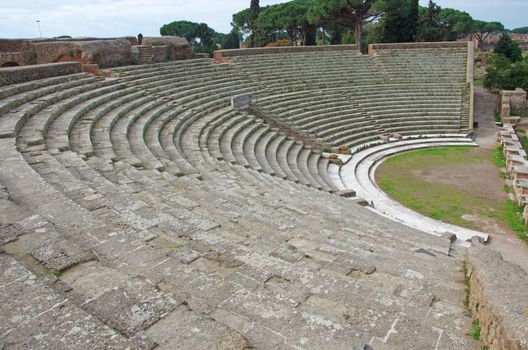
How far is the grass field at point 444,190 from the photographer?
11320 millimetres

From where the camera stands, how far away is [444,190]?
44.3 ft

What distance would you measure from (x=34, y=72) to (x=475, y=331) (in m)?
13.8

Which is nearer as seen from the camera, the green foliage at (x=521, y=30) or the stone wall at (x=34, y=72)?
the stone wall at (x=34, y=72)

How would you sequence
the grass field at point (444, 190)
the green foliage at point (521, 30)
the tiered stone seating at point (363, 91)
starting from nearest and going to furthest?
1. the grass field at point (444, 190)
2. the tiered stone seating at point (363, 91)
3. the green foliage at point (521, 30)

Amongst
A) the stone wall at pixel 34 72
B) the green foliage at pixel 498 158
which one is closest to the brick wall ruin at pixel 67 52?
the stone wall at pixel 34 72

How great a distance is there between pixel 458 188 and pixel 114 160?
11217mm

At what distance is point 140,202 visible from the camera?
18.2ft

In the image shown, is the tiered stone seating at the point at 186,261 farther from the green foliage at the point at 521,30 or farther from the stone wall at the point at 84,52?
the green foliage at the point at 521,30

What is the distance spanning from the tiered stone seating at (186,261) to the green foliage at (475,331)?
5 centimetres

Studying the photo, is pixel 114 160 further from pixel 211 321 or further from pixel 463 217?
pixel 463 217

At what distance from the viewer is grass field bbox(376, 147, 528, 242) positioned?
37.1 ft

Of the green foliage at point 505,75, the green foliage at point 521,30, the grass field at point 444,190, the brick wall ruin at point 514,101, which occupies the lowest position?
the grass field at point 444,190

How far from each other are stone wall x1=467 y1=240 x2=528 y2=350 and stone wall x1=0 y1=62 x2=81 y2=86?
12.6 m

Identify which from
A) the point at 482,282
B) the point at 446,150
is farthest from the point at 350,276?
the point at 446,150
